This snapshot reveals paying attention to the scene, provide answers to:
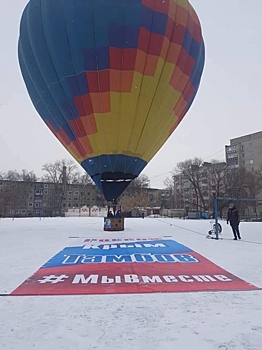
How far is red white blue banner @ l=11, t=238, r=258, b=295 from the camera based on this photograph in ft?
15.5

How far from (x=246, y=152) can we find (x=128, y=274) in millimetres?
74512

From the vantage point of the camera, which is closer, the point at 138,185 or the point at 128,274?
the point at 128,274

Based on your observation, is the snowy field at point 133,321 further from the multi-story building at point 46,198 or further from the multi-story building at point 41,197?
the multi-story building at point 41,197

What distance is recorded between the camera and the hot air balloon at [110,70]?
11.3 m

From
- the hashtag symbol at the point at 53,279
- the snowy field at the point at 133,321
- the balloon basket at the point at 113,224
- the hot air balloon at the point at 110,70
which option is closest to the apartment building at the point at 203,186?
the balloon basket at the point at 113,224

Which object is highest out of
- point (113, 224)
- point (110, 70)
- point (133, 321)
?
point (110, 70)

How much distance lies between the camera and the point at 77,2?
1128cm

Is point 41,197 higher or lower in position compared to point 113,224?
higher

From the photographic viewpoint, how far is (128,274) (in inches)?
224

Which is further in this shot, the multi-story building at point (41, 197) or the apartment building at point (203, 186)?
the multi-story building at point (41, 197)

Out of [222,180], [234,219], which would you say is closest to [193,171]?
[222,180]

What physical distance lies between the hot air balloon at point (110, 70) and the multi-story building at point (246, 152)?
5979 centimetres

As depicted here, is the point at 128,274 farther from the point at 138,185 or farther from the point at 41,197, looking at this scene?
the point at 41,197

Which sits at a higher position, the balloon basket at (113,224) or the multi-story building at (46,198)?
the multi-story building at (46,198)
